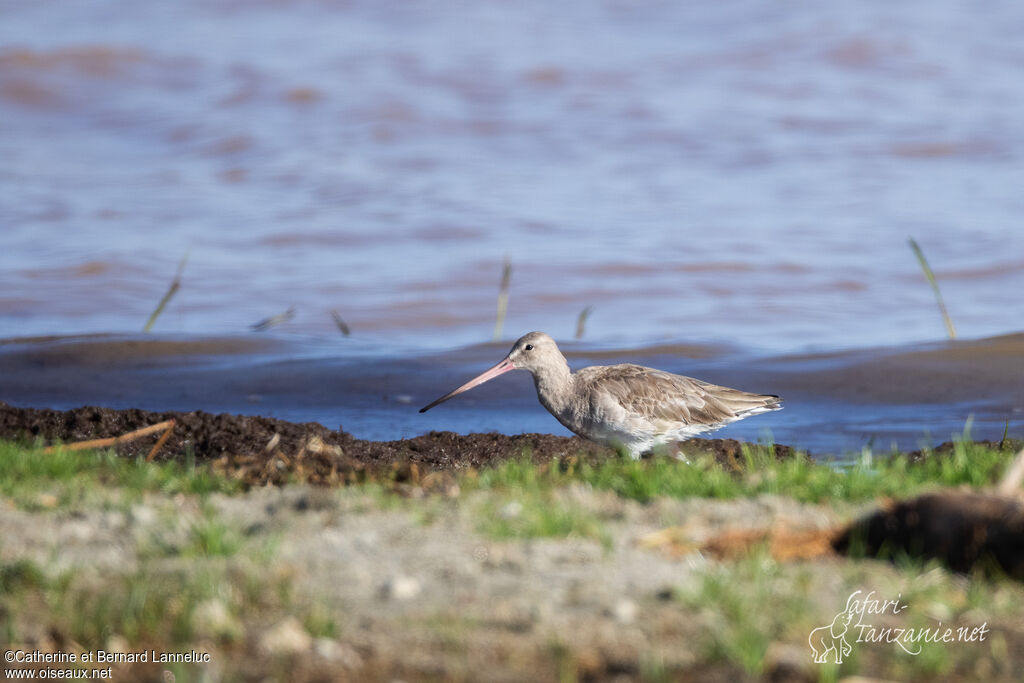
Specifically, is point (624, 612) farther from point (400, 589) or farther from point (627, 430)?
A: point (627, 430)

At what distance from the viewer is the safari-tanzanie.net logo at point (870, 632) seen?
3.39 meters

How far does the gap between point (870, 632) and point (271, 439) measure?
14.3 ft

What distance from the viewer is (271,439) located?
707cm

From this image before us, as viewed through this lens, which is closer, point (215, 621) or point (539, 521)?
point (215, 621)

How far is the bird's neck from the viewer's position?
8031 mm

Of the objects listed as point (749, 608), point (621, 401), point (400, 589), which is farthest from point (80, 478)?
point (621, 401)

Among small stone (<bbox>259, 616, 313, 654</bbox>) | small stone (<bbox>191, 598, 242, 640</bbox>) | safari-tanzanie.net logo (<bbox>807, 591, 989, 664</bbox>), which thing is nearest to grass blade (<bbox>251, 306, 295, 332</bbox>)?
small stone (<bbox>191, 598, 242, 640</bbox>)

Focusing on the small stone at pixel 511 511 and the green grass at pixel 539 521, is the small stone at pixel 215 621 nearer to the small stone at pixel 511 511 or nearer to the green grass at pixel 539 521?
the green grass at pixel 539 521

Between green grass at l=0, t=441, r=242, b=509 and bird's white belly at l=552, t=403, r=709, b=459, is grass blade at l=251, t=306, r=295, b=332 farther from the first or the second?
green grass at l=0, t=441, r=242, b=509

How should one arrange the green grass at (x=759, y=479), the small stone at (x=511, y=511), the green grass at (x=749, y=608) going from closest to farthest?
the green grass at (x=749, y=608)
the small stone at (x=511, y=511)
the green grass at (x=759, y=479)

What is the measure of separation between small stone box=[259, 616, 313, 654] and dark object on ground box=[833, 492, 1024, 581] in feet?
6.48

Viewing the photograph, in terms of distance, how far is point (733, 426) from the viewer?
1076 centimetres

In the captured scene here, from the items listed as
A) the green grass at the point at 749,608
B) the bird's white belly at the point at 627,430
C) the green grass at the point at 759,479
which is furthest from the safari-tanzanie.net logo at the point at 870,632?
the bird's white belly at the point at 627,430

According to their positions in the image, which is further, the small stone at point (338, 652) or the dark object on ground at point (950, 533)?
the dark object on ground at point (950, 533)
